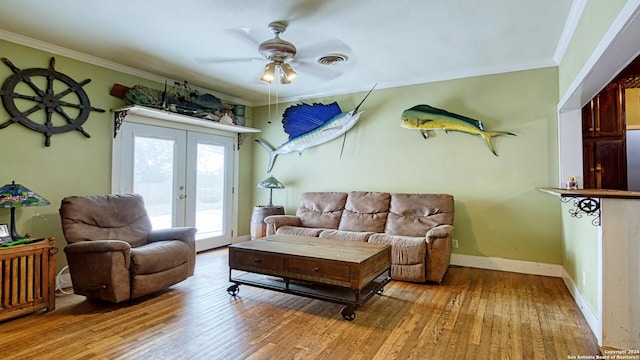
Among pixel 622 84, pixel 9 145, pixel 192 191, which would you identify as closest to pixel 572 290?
pixel 622 84

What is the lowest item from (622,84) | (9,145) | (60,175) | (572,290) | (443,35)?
(572,290)

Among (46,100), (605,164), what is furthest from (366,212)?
(46,100)

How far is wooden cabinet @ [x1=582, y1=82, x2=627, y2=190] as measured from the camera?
3785mm

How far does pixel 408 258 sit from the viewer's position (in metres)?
3.51

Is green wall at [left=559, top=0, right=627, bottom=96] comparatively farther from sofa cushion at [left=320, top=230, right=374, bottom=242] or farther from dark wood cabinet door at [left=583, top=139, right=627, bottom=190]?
sofa cushion at [left=320, top=230, right=374, bottom=242]

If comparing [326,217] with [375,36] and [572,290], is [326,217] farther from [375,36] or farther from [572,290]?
[572,290]

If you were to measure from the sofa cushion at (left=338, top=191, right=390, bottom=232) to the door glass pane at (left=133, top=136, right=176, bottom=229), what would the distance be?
2.26 meters

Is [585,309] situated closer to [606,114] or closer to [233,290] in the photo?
[606,114]

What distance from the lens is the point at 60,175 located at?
11.3 feet

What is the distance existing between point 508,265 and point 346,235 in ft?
6.26

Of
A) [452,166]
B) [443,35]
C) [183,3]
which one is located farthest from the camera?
[452,166]

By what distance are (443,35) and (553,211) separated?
228 centimetres

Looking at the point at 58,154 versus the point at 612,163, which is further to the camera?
the point at 612,163

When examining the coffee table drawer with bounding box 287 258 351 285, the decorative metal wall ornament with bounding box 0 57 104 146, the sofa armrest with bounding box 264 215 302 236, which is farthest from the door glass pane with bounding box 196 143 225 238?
the coffee table drawer with bounding box 287 258 351 285
